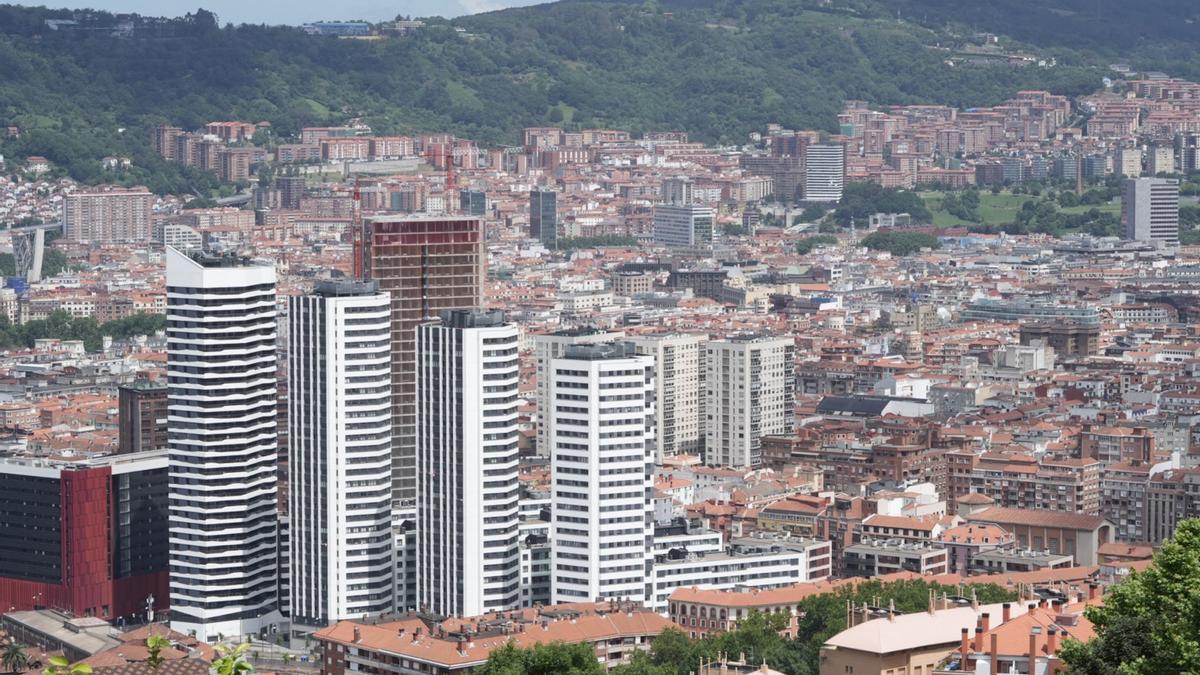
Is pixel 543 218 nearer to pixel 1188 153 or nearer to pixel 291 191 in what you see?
pixel 291 191

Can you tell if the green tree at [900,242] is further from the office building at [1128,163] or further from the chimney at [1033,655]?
the chimney at [1033,655]

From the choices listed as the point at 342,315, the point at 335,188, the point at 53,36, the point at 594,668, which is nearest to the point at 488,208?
the point at 335,188

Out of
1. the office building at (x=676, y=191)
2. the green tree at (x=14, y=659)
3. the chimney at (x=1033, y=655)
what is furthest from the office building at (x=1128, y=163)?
the chimney at (x=1033, y=655)

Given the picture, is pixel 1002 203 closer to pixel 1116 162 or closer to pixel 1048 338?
pixel 1116 162

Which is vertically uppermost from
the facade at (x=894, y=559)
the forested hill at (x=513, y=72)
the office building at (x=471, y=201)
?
the forested hill at (x=513, y=72)

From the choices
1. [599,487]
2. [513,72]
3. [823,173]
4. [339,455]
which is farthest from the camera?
[513,72]

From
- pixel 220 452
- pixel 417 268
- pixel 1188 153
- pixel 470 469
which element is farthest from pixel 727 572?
pixel 1188 153

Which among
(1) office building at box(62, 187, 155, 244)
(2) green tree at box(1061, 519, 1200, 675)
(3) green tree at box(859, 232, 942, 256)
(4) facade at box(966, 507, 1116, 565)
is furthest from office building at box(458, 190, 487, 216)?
(2) green tree at box(1061, 519, 1200, 675)
